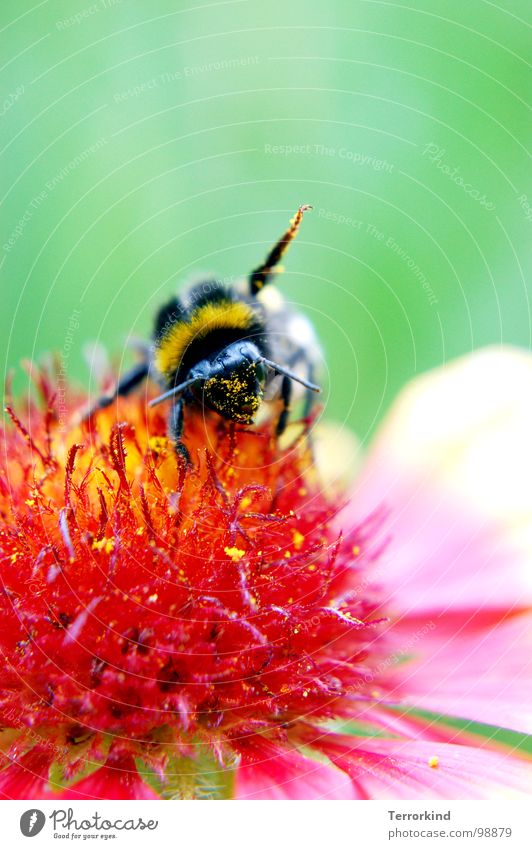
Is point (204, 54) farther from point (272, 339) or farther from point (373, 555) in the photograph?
point (373, 555)

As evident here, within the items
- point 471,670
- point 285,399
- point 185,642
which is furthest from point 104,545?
point 471,670

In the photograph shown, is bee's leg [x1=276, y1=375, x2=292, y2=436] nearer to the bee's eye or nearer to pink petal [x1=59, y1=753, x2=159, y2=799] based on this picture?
the bee's eye

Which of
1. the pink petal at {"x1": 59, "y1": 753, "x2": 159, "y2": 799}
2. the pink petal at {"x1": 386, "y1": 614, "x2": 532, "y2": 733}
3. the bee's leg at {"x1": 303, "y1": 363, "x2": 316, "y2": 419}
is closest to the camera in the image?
the pink petal at {"x1": 59, "y1": 753, "x2": 159, "y2": 799}

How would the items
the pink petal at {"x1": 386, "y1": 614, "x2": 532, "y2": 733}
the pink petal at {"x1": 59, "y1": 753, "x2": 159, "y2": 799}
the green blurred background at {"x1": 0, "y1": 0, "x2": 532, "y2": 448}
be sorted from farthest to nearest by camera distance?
the green blurred background at {"x1": 0, "y1": 0, "x2": 532, "y2": 448}
the pink petal at {"x1": 386, "y1": 614, "x2": 532, "y2": 733}
the pink petal at {"x1": 59, "y1": 753, "x2": 159, "y2": 799}

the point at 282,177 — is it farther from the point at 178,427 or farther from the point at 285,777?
the point at 285,777

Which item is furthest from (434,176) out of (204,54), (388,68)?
(204,54)

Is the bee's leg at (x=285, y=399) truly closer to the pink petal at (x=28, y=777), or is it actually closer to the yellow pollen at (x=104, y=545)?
the yellow pollen at (x=104, y=545)

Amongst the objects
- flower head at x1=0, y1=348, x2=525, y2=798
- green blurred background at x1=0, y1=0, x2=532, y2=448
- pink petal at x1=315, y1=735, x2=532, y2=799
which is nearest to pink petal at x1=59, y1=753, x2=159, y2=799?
flower head at x1=0, y1=348, x2=525, y2=798
